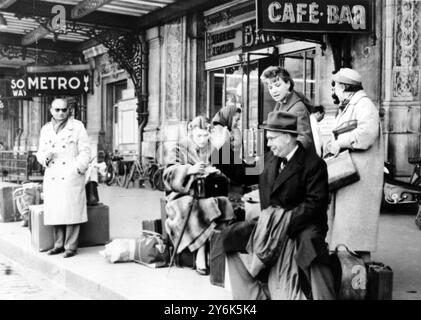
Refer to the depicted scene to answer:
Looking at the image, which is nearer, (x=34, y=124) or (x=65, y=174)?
(x=65, y=174)

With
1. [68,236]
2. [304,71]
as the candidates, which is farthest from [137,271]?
[304,71]

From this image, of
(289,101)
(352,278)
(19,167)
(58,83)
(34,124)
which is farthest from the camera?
(34,124)

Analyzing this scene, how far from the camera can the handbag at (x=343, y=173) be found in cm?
464

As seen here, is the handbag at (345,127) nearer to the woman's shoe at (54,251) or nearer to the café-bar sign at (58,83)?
the woman's shoe at (54,251)

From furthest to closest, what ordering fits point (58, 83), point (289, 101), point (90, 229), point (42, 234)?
point (58, 83)
point (90, 229)
point (42, 234)
point (289, 101)

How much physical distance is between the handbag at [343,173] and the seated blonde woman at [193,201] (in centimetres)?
117

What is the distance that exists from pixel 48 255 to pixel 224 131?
2.53 metres

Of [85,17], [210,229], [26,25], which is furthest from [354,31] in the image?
[26,25]

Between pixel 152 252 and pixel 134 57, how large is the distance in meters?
12.1

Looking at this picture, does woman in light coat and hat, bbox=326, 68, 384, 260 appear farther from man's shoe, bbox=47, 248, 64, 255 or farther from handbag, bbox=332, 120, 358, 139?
man's shoe, bbox=47, 248, 64, 255

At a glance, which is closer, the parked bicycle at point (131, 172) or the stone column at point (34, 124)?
the parked bicycle at point (131, 172)

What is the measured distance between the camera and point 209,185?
17.9 feet

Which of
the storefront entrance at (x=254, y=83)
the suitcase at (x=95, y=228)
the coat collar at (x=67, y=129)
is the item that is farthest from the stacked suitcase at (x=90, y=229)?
the storefront entrance at (x=254, y=83)

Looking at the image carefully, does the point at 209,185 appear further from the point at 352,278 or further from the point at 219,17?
the point at 219,17
